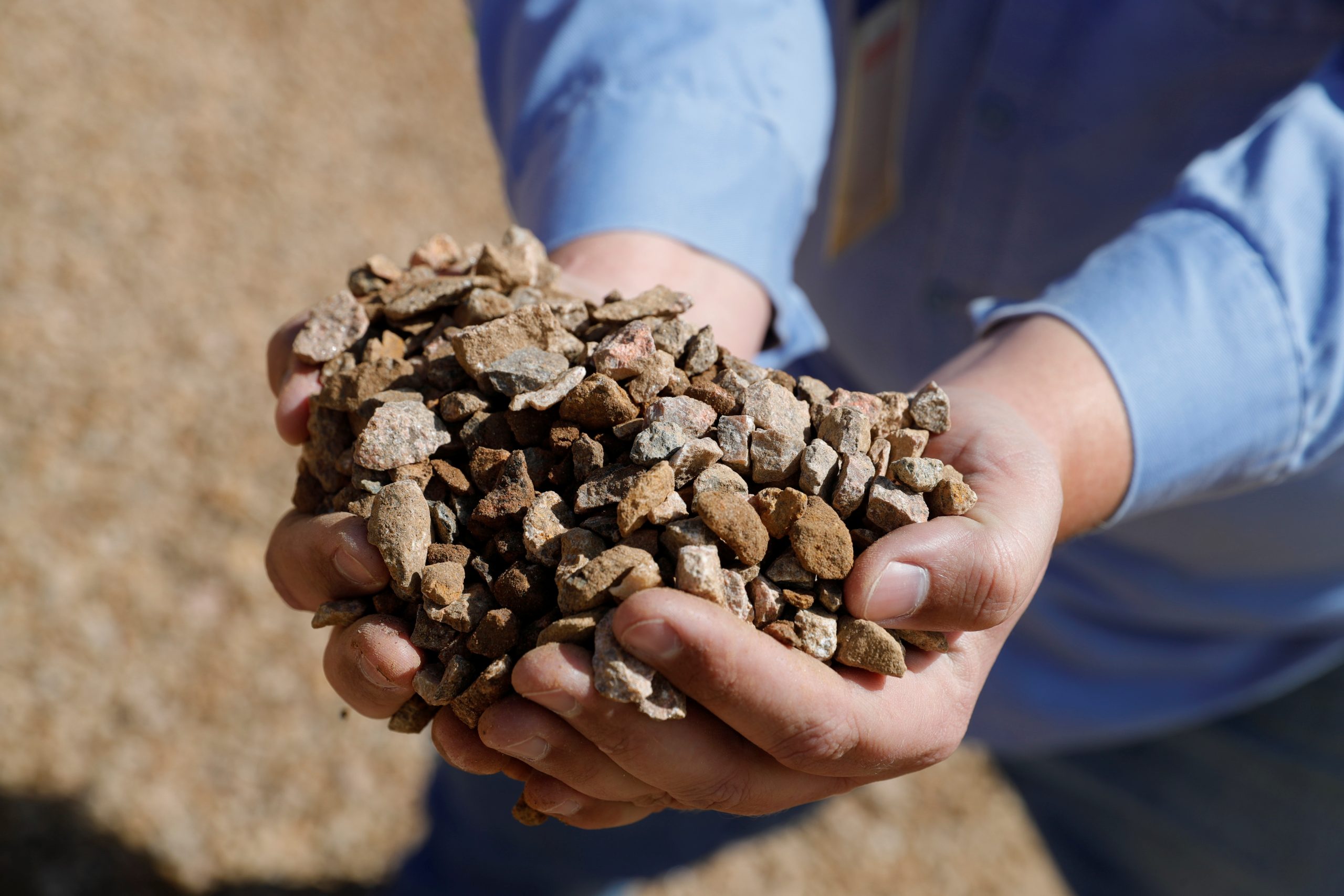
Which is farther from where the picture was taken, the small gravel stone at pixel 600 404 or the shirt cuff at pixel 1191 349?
the shirt cuff at pixel 1191 349

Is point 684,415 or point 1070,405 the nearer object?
point 684,415

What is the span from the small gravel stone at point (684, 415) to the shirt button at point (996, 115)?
1089 mm

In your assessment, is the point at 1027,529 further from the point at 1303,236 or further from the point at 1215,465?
the point at 1303,236

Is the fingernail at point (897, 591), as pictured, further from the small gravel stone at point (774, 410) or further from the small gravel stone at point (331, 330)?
the small gravel stone at point (331, 330)

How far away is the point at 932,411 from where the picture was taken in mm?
1154

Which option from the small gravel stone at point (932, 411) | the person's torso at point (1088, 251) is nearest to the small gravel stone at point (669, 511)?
the small gravel stone at point (932, 411)

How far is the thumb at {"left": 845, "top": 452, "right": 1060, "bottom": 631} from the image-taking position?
0.97m

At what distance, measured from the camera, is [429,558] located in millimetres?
1082

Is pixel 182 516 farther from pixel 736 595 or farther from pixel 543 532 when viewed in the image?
pixel 736 595

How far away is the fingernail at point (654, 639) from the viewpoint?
901mm

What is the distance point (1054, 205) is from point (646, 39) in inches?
33.2

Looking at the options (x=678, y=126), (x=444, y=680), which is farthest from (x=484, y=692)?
(x=678, y=126)

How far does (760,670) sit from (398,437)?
0.50 metres

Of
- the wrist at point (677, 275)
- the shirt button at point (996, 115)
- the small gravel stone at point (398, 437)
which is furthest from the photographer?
the shirt button at point (996, 115)
